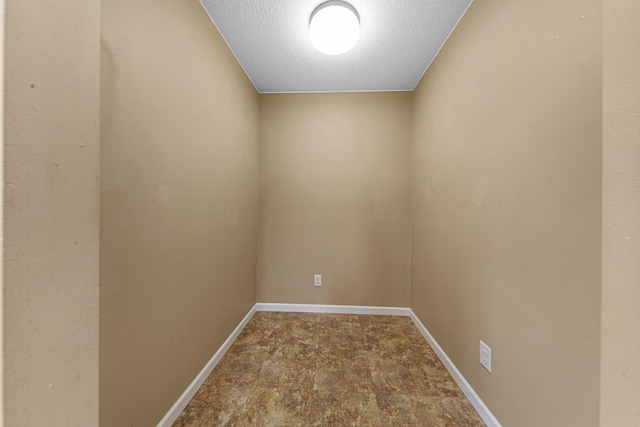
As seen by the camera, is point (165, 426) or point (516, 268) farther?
point (165, 426)

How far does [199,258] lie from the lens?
1.55 metres

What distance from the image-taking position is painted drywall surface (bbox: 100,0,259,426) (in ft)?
3.10

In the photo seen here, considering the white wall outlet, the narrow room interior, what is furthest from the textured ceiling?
the white wall outlet

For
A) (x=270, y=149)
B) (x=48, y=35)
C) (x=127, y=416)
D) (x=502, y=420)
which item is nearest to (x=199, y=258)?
(x=127, y=416)

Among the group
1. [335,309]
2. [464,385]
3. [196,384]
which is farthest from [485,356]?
[196,384]

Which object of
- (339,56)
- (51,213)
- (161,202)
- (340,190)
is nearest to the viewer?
(51,213)

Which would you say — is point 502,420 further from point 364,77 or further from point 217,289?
point 364,77

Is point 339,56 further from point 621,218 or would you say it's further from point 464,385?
point 464,385

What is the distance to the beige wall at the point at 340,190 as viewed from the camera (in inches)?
104

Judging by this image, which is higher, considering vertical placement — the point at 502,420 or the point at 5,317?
the point at 5,317

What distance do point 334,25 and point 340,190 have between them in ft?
4.71

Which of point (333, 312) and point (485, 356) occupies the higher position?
point (485, 356)

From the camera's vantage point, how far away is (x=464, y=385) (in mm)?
1526

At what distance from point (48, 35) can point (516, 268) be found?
164cm
